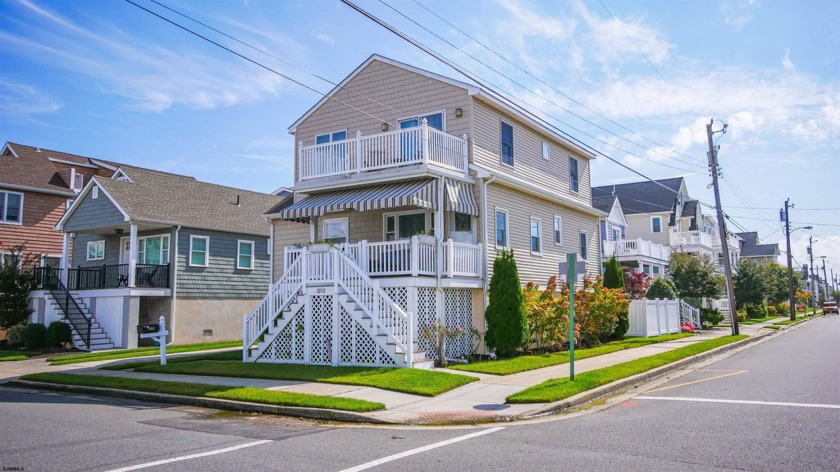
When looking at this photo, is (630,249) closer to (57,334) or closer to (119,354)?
(119,354)

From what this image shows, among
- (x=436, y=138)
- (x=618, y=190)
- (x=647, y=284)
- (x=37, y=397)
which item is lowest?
(x=37, y=397)

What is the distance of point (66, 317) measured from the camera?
25844 millimetres

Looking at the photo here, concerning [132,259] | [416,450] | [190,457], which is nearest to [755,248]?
[132,259]

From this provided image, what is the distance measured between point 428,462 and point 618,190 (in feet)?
171

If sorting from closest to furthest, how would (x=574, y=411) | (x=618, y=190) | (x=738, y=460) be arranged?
(x=738, y=460) → (x=574, y=411) → (x=618, y=190)

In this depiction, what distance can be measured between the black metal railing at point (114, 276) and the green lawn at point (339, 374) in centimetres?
1020

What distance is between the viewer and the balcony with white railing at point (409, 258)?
1738 cm

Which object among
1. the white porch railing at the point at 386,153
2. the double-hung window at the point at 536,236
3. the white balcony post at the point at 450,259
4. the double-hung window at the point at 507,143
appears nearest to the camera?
the white balcony post at the point at 450,259

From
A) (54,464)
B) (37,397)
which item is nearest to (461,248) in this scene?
(37,397)

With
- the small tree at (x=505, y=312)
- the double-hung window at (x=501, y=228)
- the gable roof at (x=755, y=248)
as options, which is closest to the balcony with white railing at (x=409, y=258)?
→ the small tree at (x=505, y=312)

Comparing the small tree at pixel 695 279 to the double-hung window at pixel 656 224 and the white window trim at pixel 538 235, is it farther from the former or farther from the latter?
the white window trim at pixel 538 235

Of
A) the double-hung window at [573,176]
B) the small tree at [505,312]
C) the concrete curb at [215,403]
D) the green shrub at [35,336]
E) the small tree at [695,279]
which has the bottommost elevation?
the concrete curb at [215,403]

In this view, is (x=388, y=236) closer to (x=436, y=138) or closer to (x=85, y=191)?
(x=436, y=138)

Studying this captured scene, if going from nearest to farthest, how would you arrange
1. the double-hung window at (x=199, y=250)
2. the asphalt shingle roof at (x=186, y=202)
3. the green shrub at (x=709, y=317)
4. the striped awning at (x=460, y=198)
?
the striped awning at (x=460, y=198) → the asphalt shingle roof at (x=186, y=202) → the double-hung window at (x=199, y=250) → the green shrub at (x=709, y=317)
